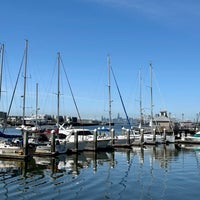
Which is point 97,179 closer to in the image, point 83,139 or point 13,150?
point 13,150

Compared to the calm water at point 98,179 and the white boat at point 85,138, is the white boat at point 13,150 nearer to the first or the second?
the calm water at point 98,179

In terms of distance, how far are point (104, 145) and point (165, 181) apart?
24.7m

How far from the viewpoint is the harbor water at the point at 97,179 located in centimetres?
Answer: 2077

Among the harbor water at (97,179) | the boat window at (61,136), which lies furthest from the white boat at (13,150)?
the boat window at (61,136)

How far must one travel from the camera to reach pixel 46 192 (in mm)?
21188

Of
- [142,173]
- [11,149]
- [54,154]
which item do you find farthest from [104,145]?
[142,173]

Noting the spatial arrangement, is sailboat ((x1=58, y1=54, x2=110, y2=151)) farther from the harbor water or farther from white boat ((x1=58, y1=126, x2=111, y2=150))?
the harbor water

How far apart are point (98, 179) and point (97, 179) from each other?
74 mm

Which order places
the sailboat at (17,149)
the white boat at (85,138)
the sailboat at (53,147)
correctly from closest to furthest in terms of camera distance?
the sailboat at (17,149)
the sailboat at (53,147)
the white boat at (85,138)

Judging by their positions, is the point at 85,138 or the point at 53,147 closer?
the point at 53,147

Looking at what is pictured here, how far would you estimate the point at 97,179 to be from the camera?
84.1ft

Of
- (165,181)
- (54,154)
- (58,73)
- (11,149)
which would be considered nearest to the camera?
(165,181)

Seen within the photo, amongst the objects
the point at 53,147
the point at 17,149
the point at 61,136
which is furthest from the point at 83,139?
the point at 17,149

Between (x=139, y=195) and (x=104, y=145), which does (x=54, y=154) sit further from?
(x=139, y=195)
